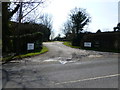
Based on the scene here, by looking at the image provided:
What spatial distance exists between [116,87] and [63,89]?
2.22m

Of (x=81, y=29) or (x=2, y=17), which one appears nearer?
(x=2, y=17)

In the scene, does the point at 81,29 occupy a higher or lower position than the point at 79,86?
higher

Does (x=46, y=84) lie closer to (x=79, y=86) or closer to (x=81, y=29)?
(x=79, y=86)

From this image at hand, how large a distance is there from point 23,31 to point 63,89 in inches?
767

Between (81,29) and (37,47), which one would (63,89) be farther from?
(81,29)

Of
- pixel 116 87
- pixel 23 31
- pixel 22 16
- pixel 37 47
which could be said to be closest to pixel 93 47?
pixel 37 47

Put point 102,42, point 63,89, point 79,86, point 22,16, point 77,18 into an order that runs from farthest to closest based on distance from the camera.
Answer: point 77,18
point 102,42
point 22,16
point 79,86
point 63,89

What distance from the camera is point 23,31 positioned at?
22891mm

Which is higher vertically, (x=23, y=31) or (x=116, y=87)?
(x=23, y=31)

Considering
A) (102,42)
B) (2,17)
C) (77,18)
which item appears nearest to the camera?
(2,17)

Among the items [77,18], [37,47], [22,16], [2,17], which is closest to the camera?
[22,16]

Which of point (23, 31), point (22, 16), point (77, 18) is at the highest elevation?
point (77, 18)

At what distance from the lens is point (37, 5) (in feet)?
57.1

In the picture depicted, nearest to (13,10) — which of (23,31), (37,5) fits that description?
(23,31)
